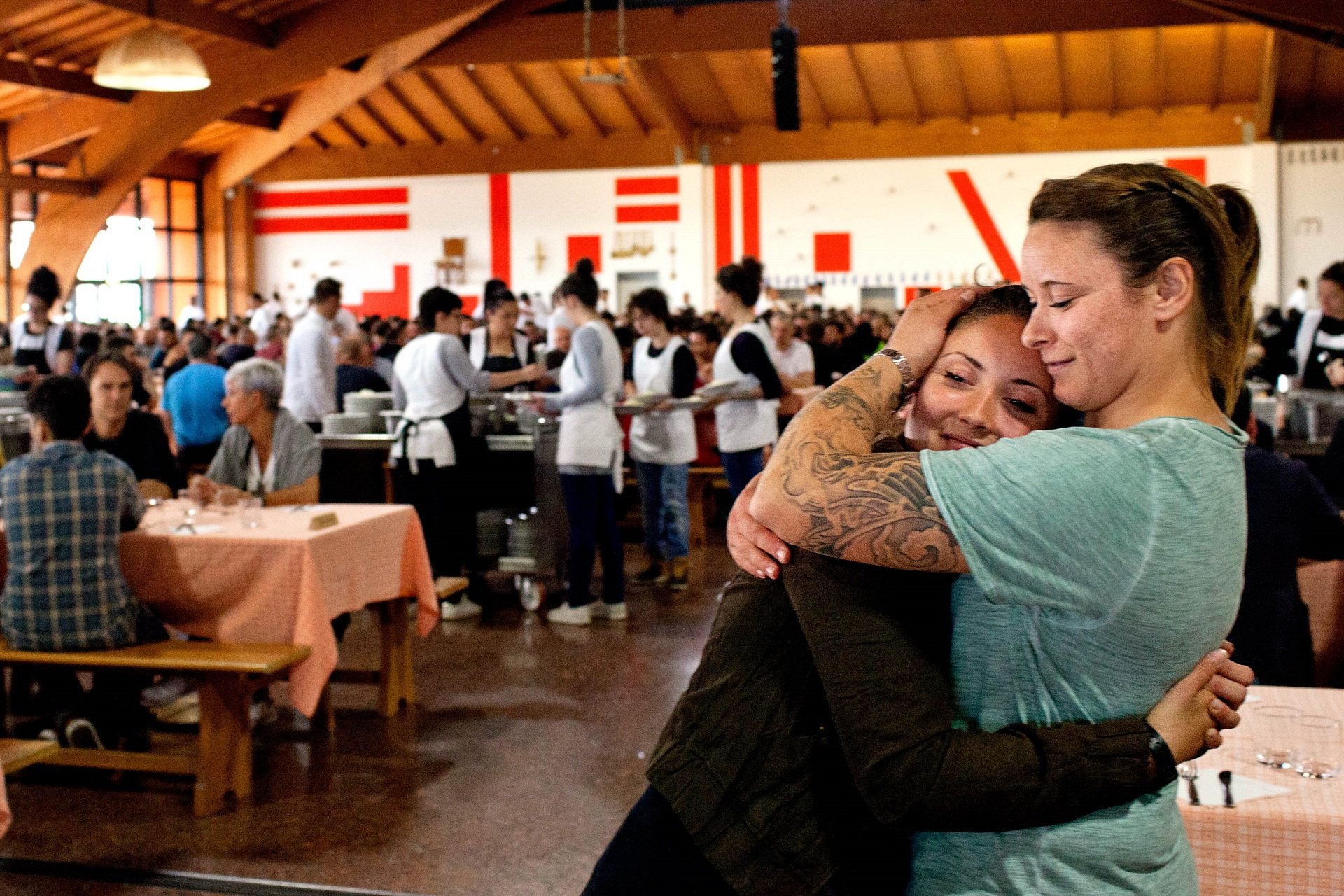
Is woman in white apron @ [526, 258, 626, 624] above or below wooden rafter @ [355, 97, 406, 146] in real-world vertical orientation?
below

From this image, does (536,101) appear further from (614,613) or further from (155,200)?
(614,613)

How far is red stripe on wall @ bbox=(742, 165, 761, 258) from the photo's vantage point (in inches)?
737

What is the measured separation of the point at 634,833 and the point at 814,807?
182mm

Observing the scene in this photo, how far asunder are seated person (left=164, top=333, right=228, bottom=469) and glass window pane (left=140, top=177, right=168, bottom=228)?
46.4 feet

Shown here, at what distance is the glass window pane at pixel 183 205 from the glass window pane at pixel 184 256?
6.1 inches

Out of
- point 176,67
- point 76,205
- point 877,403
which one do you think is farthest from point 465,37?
point 877,403

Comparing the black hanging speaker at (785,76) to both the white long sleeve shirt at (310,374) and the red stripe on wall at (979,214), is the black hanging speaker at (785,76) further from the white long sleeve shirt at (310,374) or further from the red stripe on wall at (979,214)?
the red stripe on wall at (979,214)

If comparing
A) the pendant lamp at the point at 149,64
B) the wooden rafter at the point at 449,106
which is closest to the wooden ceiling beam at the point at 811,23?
the wooden rafter at the point at 449,106

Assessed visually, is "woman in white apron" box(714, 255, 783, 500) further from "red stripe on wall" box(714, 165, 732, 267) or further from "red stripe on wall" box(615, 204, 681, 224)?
"red stripe on wall" box(615, 204, 681, 224)

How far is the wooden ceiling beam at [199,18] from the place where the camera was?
38.4ft

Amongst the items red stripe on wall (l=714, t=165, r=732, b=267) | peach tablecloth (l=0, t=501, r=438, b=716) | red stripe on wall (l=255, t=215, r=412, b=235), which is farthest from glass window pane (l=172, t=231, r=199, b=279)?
peach tablecloth (l=0, t=501, r=438, b=716)

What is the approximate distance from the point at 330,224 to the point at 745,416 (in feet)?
52.2

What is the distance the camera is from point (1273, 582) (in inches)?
108

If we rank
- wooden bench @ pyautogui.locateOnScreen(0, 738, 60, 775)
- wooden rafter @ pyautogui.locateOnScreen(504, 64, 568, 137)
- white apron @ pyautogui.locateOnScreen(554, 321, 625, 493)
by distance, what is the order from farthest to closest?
wooden rafter @ pyautogui.locateOnScreen(504, 64, 568, 137) < white apron @ pyautogui.locateOnScreen(554, 321, 625, 493) < wooden bench @ pyautogui.locateOnScreen(0, 738, 60, 775)
